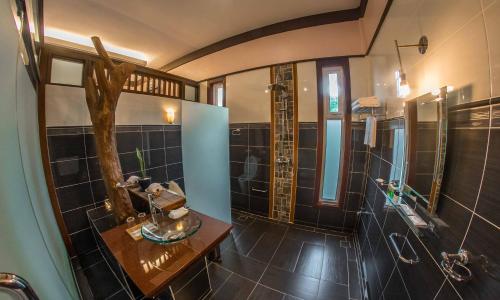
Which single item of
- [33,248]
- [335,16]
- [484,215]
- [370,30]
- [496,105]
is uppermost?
[335,16]

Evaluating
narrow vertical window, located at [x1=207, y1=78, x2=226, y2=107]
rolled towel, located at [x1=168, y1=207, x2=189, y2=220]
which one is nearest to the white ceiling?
narrow vertical window, located at [x1=207, y1=78, x2=226, y2=107]

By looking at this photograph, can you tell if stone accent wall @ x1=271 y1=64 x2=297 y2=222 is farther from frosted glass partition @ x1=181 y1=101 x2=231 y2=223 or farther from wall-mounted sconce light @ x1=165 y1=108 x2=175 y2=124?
wall-mounted sconce light @ x1=165 y1=108 x2=175 y2=124

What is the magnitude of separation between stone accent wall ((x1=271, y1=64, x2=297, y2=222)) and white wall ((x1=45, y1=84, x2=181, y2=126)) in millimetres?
1753

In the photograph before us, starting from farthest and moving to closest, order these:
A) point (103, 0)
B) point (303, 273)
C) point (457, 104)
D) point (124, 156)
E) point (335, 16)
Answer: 1. point (124, 156)
2. point (303, 273)
3. point (335, 16)
4. point (103, 0)
5. point (457, 104)

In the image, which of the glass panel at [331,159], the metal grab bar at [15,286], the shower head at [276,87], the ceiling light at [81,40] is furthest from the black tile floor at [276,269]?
the ceiling light at [81,40]

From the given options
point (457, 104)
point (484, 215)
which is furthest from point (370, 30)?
point (484, 215)

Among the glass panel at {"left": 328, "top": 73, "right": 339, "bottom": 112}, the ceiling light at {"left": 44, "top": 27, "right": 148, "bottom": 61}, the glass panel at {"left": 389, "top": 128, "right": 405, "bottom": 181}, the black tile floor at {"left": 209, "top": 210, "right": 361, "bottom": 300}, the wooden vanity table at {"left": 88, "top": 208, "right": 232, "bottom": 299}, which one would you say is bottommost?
the black tile floor at {"left": 209, "top": 210, "right": 361, "bottom": 300}

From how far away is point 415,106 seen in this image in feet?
3.19

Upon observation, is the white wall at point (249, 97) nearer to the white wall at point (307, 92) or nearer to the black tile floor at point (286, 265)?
the white wall at point (307, 92)

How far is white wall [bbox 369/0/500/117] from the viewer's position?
57 centimetres

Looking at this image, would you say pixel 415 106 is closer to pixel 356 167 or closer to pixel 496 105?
pixel 496 105

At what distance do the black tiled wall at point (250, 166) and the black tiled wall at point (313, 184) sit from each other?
0.54 m

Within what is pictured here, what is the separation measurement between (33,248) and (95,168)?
62.4 inches

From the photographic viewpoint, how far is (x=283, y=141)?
2504mm
